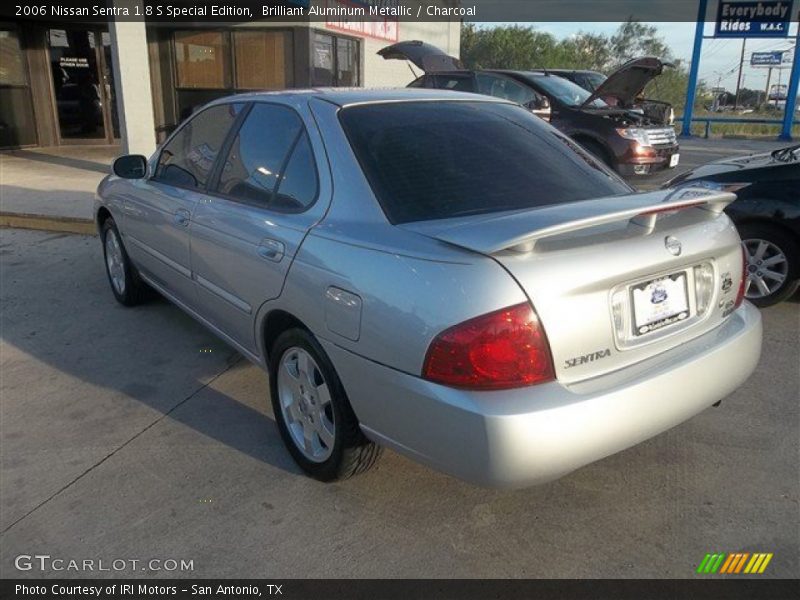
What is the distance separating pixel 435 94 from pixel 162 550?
→ 236 centimetres

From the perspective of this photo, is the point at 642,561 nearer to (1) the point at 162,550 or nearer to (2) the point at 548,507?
(2) the point at 548,507

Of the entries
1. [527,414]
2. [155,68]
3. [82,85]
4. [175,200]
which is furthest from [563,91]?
[82,85]

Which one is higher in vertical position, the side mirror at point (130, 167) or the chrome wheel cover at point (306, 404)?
the side mirror at point (130, 167)

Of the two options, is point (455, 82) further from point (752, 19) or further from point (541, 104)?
point (752, 19)

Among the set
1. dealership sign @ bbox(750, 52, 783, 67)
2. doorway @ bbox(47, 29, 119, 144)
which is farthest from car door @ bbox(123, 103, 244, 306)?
dealership sign @ bbox(750, 52, 783, 67)

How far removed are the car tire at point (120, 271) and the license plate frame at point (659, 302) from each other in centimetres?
377

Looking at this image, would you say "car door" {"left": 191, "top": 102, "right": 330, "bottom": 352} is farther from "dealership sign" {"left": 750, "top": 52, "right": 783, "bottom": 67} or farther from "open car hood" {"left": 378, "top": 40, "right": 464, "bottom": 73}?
"dealership sign" {"left": 750, "top": 52, "right": 783, "bottom": 67}

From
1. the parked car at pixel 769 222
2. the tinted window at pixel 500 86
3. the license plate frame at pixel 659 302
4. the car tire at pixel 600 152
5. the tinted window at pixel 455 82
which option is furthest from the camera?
the tinted window at pixel 455 82

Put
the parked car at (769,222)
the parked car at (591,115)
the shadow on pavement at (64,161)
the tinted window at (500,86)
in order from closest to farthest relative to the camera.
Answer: the parked car at (769,222) → the parked car at (591,115) → the tinted window at (500,86) → the shadow on pavement at (64,161)

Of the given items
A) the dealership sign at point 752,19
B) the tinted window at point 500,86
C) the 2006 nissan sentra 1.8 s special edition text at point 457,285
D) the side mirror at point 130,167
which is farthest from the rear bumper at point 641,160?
the dealership sign at point 752,19

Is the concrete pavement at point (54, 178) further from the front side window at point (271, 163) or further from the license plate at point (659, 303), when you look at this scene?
the license plate at point (659, 303)

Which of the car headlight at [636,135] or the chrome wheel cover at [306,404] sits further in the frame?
the car headlight at [636,135]

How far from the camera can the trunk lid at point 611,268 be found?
2.11 meters

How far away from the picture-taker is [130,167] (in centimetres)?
449
